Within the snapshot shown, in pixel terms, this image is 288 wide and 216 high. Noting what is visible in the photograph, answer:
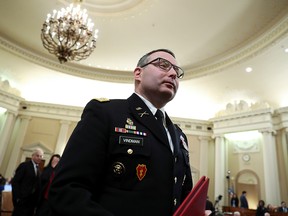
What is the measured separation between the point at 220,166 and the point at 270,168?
8.15ft

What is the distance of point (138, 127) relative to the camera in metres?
1.13

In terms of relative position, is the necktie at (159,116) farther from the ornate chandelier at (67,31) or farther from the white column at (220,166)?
the white column at (220,166)

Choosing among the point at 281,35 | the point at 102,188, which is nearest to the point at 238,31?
the point at 281,35

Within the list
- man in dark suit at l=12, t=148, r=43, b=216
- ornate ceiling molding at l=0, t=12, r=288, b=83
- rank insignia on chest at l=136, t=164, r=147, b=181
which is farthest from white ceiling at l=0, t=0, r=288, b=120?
rank insignia on chest at l=136, t=164, r=147, b=181

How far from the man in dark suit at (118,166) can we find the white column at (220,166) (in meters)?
11.7

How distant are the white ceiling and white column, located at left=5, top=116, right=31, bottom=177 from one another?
56.1 inches

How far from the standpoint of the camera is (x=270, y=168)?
1023 cm

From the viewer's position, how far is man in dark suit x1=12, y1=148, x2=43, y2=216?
3.56 meters

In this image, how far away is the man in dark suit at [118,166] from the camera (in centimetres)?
86

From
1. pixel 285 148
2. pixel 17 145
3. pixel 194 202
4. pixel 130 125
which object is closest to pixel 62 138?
pixel 17 145

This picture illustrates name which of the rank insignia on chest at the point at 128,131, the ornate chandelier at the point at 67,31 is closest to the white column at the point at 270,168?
the ornate chandelier at the point at 67,31

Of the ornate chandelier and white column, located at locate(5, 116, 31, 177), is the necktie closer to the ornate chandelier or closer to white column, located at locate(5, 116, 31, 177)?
the ornate chandelier

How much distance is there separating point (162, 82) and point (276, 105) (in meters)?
11.8

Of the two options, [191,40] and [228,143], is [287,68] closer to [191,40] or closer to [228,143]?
[191,40]
